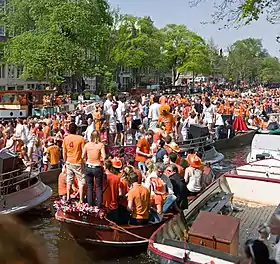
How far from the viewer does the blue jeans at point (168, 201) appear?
974 centimetres

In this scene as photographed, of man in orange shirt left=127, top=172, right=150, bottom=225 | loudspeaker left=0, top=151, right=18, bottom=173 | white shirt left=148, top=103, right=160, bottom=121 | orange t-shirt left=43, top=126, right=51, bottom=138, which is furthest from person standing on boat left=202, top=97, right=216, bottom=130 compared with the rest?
man in orange shirt left=127, top=172, right=150, bottom=225

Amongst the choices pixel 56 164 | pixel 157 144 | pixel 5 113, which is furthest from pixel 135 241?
pixel 5 113

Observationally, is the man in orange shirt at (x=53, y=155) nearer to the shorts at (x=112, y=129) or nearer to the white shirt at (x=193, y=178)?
the shorts at (x=112, y=129)

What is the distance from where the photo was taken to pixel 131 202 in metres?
9.18

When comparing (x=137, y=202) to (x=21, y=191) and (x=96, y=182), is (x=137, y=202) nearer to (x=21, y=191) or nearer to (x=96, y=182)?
(x=96, y=182)

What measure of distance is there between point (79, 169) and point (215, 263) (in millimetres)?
3975

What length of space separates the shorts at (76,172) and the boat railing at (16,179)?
155 cm

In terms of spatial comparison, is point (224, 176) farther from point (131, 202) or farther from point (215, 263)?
point (215, 263)

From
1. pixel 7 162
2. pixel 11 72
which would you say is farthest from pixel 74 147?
pixel 11 72

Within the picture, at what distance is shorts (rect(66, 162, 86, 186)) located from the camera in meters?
9.88

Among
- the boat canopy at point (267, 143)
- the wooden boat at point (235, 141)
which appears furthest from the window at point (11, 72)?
the boat canopy at point (267, 143)

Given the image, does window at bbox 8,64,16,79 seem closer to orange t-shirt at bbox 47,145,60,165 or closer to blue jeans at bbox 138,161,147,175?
orange t-shirt at bbox 47,145,60,165

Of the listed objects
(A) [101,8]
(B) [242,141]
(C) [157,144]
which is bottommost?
(B) [242,141]

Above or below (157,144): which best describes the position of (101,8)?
above
